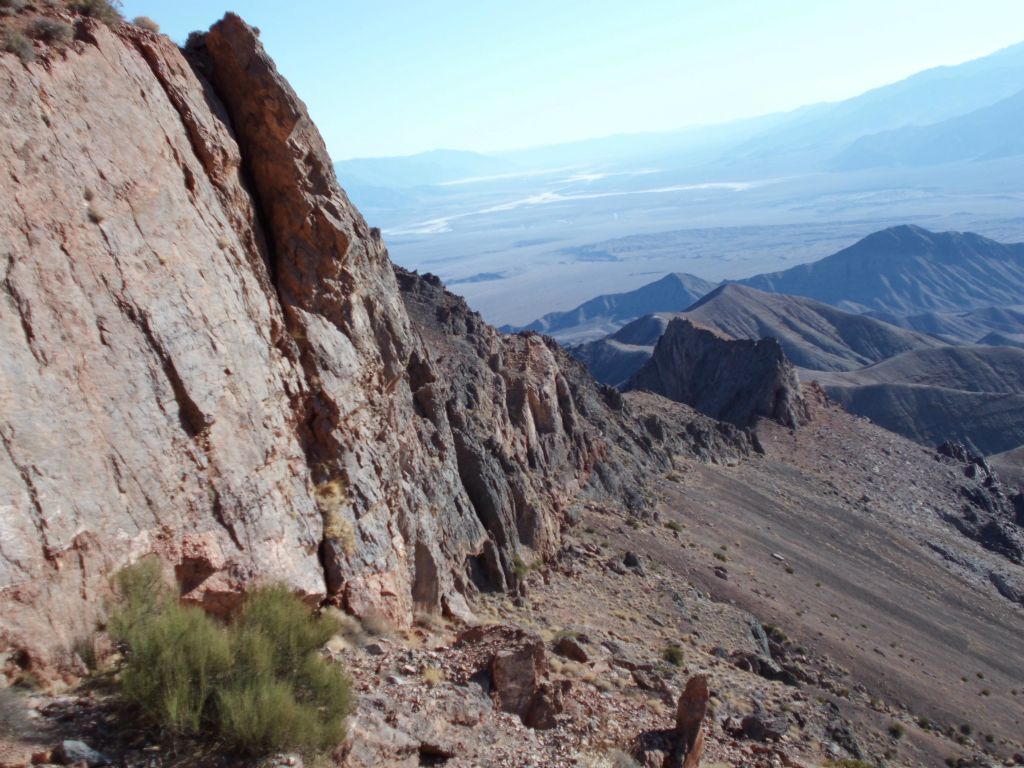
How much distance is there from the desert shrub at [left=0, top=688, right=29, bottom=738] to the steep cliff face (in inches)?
21.4

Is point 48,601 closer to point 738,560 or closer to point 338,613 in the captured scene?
point 338,613

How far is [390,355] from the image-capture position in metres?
17.0

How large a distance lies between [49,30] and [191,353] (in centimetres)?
475

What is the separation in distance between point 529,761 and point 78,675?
5476mm

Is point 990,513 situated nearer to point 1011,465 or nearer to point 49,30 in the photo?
point 1011,465

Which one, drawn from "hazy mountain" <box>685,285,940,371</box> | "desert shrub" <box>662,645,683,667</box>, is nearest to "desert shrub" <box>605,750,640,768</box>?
"desert shrub" <box>662,645,683,667</box>

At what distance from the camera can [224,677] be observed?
908cm

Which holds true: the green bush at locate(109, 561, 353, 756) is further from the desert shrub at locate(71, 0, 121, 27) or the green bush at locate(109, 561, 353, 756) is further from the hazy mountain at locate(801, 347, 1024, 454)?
the hazy mountain at locate(801, 347, 1024, 454)

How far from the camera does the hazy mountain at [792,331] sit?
119 metres

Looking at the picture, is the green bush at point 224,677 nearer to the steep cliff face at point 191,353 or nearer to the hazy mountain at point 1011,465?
the steep cliff face at point 191,353

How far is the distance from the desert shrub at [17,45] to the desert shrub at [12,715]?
758 cm

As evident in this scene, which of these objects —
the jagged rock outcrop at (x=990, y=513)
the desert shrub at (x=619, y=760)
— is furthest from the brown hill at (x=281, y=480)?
the jagged rock outcrop at (x=990, y=513)

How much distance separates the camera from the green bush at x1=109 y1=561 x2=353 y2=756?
335 inches

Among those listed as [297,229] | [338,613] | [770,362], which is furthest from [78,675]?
[770,362]
